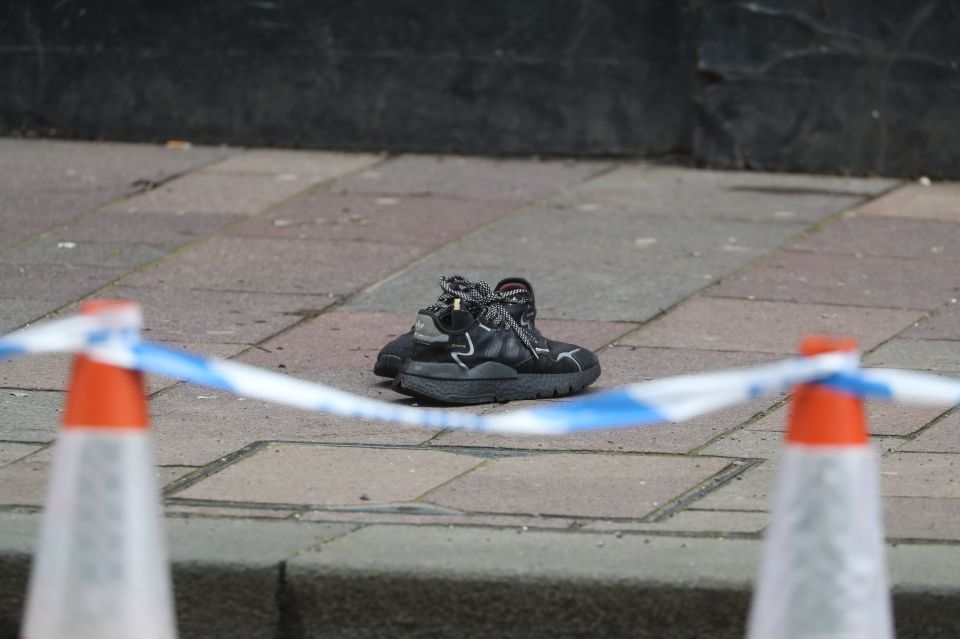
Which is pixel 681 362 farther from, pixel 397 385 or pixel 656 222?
pixel 656 222

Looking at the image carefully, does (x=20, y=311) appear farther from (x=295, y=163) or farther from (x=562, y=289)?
(x=295, y=163)

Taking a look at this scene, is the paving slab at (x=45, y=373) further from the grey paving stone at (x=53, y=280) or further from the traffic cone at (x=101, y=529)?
the traffic cone at (x=101, y=529)

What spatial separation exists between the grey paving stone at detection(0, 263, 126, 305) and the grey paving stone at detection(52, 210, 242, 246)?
0.53 metres

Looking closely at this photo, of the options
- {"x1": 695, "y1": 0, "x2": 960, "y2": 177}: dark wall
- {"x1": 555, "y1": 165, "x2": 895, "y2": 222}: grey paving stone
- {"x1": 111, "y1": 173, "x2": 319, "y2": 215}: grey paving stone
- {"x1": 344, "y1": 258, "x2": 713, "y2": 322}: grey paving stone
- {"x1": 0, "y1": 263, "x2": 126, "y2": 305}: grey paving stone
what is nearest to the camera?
{"x1": 344, "y1": 258, "x2": 713, "y2": 322}: grey paving stone

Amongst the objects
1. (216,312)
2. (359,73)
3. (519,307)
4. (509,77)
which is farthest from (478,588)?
(359,73)

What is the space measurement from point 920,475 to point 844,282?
9.01 ft

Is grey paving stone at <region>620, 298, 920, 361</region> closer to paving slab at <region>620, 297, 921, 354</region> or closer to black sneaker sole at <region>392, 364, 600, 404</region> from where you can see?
paving slab at <region>620, 297, 921, 354</region>

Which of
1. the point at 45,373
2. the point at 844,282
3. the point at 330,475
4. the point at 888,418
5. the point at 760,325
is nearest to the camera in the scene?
the point at 330,475

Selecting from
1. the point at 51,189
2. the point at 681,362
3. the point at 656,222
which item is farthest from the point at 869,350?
the point at 51,189

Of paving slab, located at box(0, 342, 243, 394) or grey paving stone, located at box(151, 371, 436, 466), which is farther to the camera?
paving slab, located at box(0, 342, 243, 394)

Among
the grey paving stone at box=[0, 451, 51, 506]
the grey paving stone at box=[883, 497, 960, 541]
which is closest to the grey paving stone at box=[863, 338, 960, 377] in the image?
the grey paving stone at box=[883, 497, 960, 541]

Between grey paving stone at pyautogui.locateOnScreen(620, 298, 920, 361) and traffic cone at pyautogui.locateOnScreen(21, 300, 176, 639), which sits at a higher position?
traffic cone at pyautogui.locateOnScreen(21, 300, 176, 639)

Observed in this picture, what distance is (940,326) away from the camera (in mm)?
6711

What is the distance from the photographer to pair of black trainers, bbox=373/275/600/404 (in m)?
5.55
